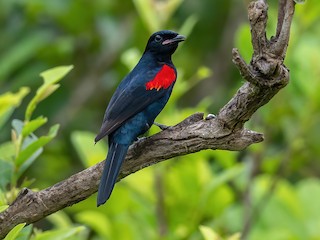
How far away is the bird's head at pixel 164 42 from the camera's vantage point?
4469 millimetres

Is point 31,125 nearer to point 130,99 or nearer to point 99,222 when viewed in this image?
point 130,99

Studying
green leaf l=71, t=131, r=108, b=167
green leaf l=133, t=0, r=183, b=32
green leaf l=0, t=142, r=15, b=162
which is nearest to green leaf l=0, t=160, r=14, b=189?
green leaf l=0, t=142, r=15, b=162

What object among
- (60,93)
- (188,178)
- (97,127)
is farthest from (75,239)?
(97,127)

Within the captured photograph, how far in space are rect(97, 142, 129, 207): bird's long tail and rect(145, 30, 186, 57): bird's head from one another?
1019mm

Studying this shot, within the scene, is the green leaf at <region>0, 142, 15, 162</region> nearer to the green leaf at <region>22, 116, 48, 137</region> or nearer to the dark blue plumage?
the green leaf at <region>22, 116, 48, 137</region>

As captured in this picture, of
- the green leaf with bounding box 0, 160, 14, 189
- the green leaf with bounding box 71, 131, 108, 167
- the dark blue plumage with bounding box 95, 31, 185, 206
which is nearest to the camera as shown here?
the green leaf with bounding box 0, 160, 14, 189

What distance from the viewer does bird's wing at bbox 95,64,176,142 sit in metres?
3.88

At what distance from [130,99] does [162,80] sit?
0.22 meters

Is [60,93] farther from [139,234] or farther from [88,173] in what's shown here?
[88,173]

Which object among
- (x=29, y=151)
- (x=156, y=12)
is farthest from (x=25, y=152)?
(x=156, y=12)

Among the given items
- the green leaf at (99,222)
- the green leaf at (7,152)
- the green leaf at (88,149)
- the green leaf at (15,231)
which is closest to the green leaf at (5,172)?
the green leaf at (7,152)

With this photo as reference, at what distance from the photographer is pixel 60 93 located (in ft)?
21.7

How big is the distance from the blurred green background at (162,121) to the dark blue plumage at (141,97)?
8.3 inches

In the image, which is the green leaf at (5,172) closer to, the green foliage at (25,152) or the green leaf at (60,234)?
the green foliage at (25,152)
